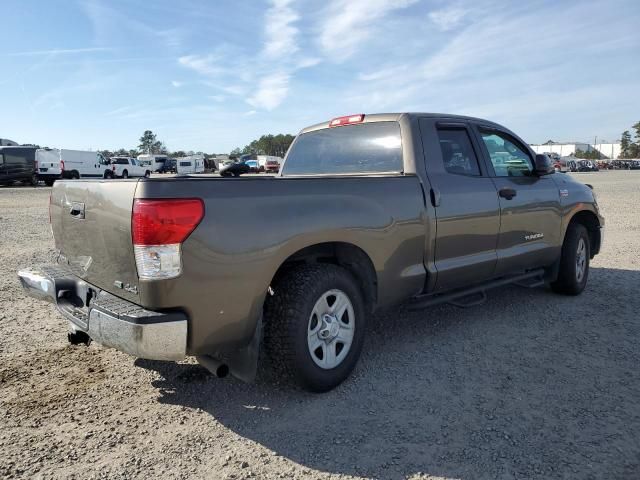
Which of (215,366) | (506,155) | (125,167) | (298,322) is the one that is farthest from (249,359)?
(125,167)

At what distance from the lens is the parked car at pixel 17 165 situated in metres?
26.4

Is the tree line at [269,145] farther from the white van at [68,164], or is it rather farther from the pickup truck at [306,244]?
the pickup truck at [306,244]

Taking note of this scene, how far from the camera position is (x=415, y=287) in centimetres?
387

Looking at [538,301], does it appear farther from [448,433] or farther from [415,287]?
[448,433]

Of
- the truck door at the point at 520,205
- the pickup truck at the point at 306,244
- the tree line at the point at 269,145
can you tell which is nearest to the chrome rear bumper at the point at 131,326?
the pickup truck at the point at 306,244

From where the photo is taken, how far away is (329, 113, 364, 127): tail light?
4.49 metres

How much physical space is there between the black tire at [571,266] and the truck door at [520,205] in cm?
19

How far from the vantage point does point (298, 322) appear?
10.1 ft

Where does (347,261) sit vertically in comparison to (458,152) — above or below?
below

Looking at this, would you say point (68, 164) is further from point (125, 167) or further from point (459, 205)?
point (459, 205)

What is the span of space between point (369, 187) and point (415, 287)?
0.91 m

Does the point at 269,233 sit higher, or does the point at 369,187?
the point at 369,187

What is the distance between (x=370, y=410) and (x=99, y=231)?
6.39ft

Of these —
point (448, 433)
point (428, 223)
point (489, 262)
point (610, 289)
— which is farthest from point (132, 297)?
point (610, 289)
